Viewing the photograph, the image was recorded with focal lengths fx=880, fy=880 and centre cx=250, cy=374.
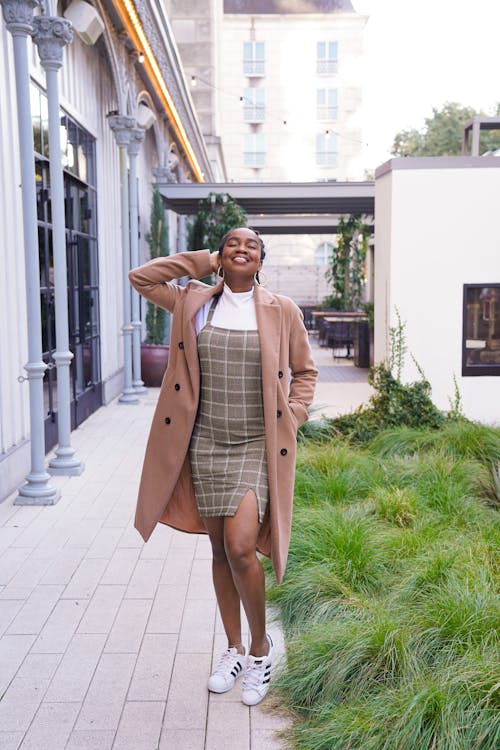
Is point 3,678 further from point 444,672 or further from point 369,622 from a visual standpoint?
point 444,672

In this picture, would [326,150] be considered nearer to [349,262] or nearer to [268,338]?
[349,262]

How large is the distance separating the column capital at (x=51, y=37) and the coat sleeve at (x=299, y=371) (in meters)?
4.28

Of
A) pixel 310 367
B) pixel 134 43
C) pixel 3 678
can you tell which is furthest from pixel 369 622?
pixel 134 43

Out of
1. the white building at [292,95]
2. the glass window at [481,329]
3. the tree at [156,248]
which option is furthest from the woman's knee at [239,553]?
the white building at [292,95]

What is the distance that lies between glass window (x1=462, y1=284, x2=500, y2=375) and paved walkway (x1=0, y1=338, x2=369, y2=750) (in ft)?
12.7

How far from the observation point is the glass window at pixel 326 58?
53000mm

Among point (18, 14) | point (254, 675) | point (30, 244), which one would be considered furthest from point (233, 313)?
point (18, 14)

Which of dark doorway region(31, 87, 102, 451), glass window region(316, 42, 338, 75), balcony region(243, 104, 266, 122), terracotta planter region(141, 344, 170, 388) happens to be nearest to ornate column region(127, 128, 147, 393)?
terracotta planter region(141, 344, 170, 388)

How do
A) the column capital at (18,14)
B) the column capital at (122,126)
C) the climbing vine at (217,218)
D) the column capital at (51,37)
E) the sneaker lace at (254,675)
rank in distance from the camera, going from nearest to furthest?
the sneaker lace at (254,675) → the column capital at (18,14) → the column capital at (51,37) → the column capital at (122,126) → the climbing vine at (217,218)

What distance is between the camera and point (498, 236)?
28.6 feet

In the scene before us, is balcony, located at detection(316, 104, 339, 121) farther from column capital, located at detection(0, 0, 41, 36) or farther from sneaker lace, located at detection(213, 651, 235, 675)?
sneaker lace, located at detection(213, 651, 235, 675)

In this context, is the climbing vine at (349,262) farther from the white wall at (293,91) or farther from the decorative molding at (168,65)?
the white wall at (293,91)

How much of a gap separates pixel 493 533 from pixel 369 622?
168cm

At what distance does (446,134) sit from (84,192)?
127 feet
